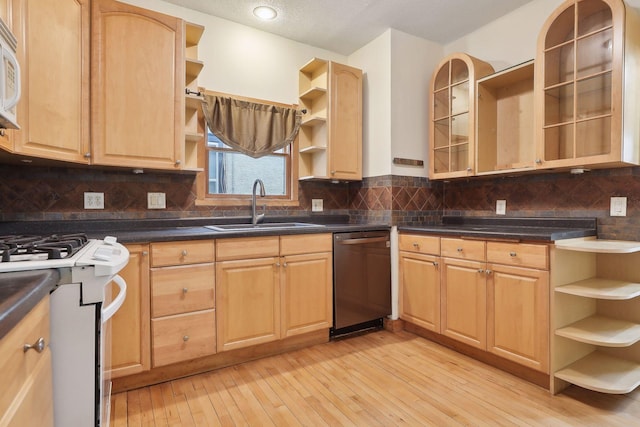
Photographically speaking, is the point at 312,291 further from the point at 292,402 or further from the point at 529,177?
the point at 529,177

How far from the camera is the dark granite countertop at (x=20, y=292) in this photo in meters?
0.65

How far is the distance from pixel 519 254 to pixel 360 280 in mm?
1178

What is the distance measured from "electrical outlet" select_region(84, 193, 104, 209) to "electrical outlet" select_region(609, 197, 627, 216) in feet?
11.1

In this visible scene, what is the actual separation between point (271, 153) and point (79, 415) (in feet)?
7.59

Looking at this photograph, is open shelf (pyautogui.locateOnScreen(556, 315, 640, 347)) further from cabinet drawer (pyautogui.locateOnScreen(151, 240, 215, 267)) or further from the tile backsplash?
cabinet drawer (pyautogui.locateOnScreen(151, 240, 215, 267))

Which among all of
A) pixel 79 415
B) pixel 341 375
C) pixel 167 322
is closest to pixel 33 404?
pixel 79 415

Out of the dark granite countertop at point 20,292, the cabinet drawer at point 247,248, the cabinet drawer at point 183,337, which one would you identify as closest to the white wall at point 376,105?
the cabinet drawer at point 247,248

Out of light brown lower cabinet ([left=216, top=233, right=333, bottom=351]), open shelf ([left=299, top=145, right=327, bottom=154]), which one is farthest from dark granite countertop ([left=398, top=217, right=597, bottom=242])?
open shelf ([left=299, top=145, right=327, bottom=154])

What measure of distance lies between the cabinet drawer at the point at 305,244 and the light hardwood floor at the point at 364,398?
77cm

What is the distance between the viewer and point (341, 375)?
2207mm

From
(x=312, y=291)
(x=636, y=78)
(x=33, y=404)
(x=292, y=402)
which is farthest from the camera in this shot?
(x=312, y=291)

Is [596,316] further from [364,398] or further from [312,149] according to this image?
[312,149]

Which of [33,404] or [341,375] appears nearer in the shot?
[33,404]

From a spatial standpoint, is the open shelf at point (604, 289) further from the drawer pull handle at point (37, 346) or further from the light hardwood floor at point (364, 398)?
the drawer pull handle at point (37, 346)
